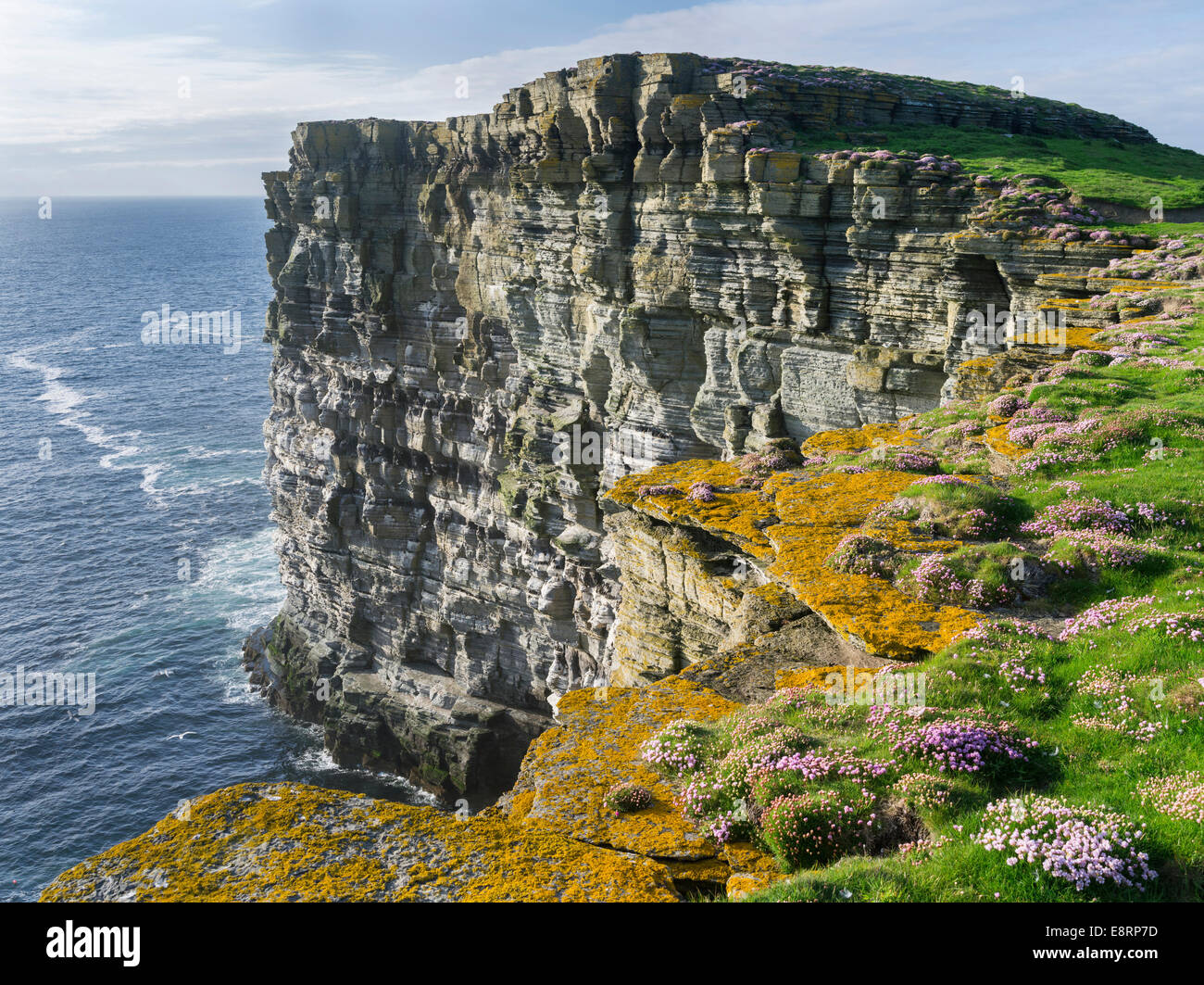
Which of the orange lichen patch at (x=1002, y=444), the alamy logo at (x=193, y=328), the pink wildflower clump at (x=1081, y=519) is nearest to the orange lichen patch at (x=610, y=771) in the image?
the pink wildflower clump at (x=1081, y=519)

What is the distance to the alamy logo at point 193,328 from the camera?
17125 centimetres

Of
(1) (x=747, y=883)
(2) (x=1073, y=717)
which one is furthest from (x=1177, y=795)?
(1) (x=747, y=883)

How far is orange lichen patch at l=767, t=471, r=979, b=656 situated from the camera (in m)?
12.6

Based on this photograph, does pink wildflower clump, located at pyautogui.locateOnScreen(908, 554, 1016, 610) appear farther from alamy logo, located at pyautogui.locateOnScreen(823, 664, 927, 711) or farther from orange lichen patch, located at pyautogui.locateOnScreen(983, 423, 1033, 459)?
orange lichen patch, located at pyautogui.locateOnScreen(983, 423, 1033, 459)

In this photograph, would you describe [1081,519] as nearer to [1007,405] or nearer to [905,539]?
[905,539]

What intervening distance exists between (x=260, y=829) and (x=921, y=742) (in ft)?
24.5

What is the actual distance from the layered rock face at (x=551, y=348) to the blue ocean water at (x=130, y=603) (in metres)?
5.96

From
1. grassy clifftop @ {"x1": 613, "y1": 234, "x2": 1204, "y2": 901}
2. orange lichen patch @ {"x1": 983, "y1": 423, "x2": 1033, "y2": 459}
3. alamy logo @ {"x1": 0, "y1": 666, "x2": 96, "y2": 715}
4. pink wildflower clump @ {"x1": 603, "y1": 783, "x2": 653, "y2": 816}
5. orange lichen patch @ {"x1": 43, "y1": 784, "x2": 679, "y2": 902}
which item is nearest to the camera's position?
grassy clifftop @ {"x1": 613, "y1": 234, "x2": 1204, "y2": 901}

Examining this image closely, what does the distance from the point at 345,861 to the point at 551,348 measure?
49.2 meters

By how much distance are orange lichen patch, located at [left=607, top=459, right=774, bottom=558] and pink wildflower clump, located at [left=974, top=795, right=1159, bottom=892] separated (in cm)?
836

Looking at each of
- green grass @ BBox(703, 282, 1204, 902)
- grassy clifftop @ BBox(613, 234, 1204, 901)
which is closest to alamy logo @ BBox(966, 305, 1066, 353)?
grassy clifftop @ BBox(613, 234, 1204, 901)

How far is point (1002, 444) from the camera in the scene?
19.2 meters
